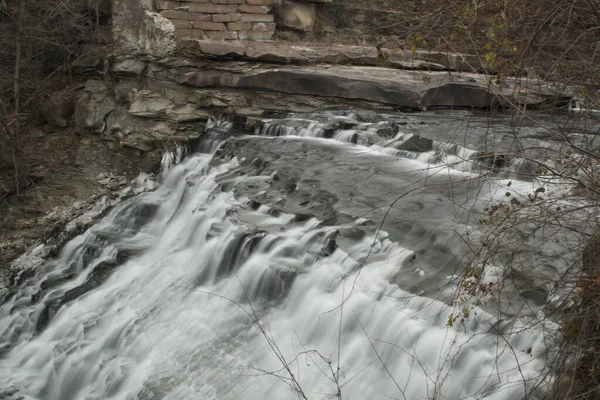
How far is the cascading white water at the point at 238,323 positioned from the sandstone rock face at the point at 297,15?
4.27 m

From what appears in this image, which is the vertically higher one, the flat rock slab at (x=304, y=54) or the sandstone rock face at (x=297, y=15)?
the sandstone rock face at (x=297, y=15)

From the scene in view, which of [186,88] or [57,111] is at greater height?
[186,88]

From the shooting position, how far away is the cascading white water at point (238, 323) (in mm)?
4795

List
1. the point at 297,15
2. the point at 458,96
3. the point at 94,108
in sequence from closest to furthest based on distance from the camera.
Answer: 1. the point at 458,96
2. the point at 94,108
3. the point at 297,15

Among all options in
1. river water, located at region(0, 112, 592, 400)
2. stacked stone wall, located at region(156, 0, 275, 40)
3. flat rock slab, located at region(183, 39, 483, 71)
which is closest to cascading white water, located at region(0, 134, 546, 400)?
river water, located at region(0, 112, 592, 400)

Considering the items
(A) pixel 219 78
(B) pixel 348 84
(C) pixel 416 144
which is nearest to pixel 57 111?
(A) pixel 219 78

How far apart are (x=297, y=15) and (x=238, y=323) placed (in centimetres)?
725

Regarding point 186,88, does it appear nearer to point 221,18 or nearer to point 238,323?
point 221,18

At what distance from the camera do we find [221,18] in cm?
1095

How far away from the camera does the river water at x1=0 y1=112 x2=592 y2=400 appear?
486 cm

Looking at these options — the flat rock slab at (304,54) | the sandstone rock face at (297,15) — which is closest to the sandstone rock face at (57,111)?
the flat rock slab at (304,54)

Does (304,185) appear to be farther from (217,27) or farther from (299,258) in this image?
(217,27)

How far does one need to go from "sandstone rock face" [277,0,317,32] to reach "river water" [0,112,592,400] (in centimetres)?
321

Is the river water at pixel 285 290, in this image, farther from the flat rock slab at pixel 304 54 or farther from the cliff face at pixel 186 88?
the flat rock slab at pixel 304 54
